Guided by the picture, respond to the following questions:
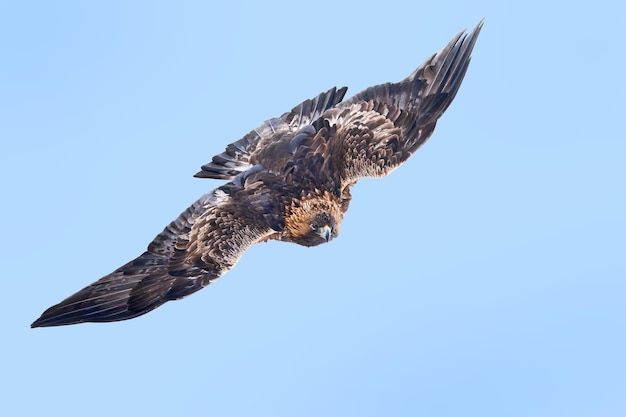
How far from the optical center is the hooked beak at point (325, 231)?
14.3 m

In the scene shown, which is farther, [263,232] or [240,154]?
[240,154]

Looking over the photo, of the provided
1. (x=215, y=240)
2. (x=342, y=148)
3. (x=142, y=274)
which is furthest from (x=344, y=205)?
(x=142, y=274)

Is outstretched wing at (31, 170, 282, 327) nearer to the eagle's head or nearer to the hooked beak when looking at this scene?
the eagle's head

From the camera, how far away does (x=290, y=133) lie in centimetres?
1511

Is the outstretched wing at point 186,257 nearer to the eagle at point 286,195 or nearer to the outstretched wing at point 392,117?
the eagle at point 286,195

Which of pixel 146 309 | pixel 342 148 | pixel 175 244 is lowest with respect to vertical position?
pixel 146 309

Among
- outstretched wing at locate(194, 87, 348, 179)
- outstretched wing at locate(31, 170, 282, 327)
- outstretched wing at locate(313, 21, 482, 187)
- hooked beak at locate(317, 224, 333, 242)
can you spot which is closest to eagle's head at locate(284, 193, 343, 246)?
hooked beak at locate(317, 224, 333, 242)

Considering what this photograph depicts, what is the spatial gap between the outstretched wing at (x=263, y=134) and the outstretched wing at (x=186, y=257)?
0.78 meters

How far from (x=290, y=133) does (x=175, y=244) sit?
2.21 metres

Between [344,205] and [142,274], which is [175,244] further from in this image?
[344,205]

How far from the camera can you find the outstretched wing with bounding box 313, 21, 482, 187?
14703 millimetres

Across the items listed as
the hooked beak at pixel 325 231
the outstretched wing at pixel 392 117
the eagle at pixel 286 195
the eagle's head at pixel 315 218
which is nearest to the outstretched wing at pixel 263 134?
the eagle at pixel 286 195

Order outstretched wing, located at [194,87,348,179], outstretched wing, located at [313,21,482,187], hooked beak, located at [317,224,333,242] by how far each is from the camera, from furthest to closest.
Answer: outstretched wing, located at [194,87,348,179] → outstretched wing, located at [313,21,482,187] → hooked beak, located at [317,224,333,242]

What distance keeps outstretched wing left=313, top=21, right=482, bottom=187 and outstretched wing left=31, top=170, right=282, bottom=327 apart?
1179 millimetres
